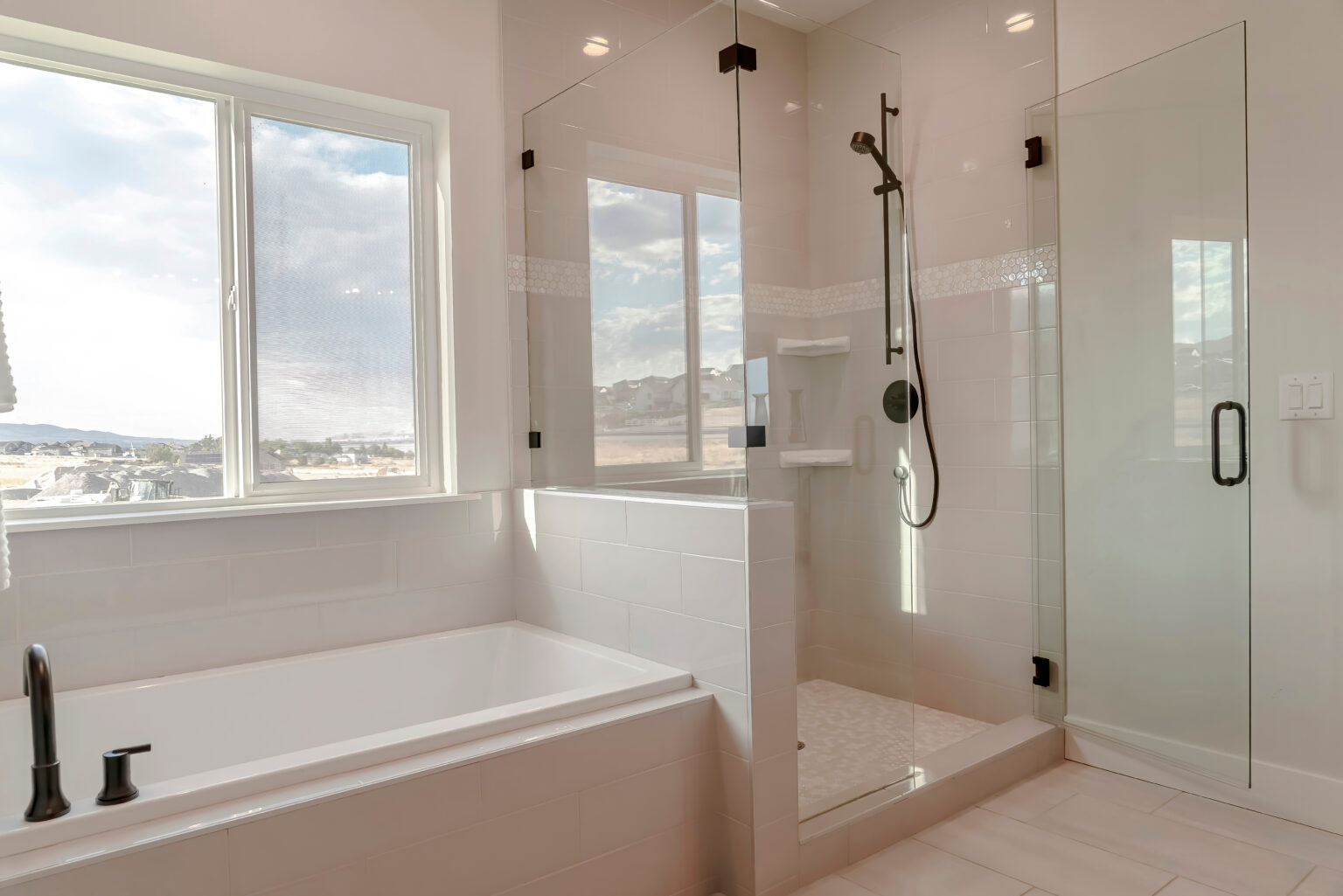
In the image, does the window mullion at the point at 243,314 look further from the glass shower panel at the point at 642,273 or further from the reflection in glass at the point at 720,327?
the reflection in glass at the point at 720,327

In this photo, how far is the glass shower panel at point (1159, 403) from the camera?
89.4 inches

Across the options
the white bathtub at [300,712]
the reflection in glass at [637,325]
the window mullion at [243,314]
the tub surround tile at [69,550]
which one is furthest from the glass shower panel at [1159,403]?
the tub surround tile at [69,550]

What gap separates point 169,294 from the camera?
2.28 meters

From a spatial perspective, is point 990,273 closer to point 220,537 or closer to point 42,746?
point 220,537

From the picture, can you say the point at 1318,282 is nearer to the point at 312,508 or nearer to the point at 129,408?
the point at 312,508

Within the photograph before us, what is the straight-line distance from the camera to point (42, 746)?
1.38m

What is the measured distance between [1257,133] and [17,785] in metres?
3.41

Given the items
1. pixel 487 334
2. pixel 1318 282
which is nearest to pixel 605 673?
pixel 487 334

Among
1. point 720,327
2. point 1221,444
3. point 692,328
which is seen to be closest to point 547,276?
point 692,328

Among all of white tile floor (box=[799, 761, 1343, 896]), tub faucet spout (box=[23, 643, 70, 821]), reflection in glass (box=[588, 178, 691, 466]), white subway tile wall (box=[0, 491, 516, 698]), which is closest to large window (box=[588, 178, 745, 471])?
reflection in glass (box=[588, 178, 691, 466])

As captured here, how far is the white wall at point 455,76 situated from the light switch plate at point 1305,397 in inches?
89.0

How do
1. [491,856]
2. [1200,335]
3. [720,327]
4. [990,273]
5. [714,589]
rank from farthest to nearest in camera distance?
[990,273]
[1200,335]
[720,327]
[714,589]
[491,856]

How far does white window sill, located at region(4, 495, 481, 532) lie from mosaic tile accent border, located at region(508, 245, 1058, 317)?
761 millimetres

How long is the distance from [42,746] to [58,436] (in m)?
1.06
